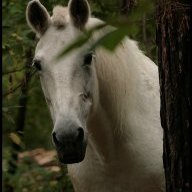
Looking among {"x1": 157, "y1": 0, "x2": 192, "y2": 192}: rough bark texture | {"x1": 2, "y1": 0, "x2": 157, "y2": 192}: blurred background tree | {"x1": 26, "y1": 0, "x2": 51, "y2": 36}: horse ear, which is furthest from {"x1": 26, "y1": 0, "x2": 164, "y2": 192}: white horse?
{"x1": 157, "y1": 0, "x2": 192, "y2": 192}: rough bark texture

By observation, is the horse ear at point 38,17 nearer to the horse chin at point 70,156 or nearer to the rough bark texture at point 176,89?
the horse chin at point 70,156

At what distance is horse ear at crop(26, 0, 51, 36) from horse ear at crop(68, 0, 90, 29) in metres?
0.17

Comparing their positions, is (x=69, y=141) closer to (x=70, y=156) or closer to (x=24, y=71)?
(x=70, y=156)

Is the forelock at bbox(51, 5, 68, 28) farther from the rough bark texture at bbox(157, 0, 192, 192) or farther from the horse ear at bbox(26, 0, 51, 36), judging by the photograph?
the rough bark texture at bbox(157, 0, 192, 192)

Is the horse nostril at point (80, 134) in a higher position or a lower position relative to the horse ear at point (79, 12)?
lower

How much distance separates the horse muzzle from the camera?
3.18 m

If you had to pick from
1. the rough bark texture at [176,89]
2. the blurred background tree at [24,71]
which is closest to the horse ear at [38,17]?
the blurred background tree at [24,71]

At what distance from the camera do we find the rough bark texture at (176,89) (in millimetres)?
2533

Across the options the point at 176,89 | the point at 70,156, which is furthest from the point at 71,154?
the point at 176,89

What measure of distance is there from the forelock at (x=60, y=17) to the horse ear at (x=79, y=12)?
0.05 meters

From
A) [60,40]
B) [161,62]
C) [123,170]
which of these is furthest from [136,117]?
[161,62]

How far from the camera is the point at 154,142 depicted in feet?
13.4

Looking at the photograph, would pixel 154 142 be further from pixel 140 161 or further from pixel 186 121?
pixel 186 121

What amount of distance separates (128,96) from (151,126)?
1.00 ft
